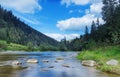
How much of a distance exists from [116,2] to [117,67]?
337ft

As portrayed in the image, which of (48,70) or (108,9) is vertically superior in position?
(108,9)

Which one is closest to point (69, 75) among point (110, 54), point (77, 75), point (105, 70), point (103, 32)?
point (77, 75)

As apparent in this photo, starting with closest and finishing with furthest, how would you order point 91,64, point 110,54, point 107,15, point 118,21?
point 91,64 < point 110,54 < point 118,21 < point 107,15

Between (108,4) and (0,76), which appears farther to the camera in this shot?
(108,4)

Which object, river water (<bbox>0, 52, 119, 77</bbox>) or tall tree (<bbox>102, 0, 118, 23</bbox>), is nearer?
river water (<bbox>0, 52, 119, 77</bbox>)

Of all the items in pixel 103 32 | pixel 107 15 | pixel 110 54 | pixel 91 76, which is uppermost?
pixel 107 15

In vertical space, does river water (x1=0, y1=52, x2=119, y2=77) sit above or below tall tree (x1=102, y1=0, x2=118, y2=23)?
below

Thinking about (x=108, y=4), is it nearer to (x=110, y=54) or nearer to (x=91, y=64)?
(x=110, y=54)

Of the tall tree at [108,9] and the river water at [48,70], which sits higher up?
the tall tree at [108,9]

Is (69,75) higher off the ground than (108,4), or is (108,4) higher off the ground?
(108,4)

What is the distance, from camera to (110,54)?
51.1m

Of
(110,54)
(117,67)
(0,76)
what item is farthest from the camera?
(110,54)

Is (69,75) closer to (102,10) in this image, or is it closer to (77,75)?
(77,75)

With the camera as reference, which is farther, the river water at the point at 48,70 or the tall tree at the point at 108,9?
the tall tree at the point at 108,9
